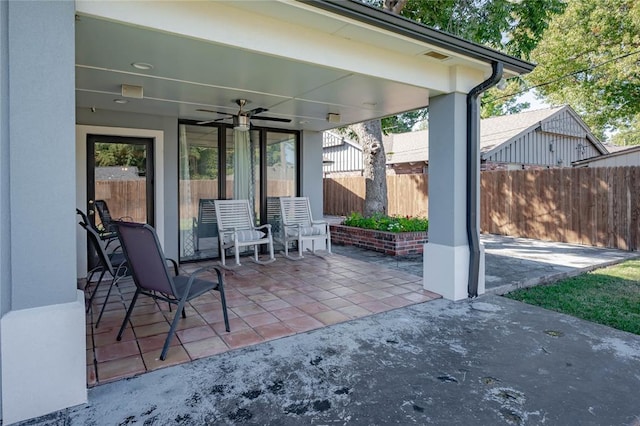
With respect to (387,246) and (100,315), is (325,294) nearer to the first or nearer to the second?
(100,315)

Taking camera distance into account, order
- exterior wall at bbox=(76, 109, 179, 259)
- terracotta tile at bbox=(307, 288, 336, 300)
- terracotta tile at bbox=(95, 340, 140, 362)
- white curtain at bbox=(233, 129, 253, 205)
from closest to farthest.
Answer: terracotta tile at bbox=(95, 340, 140, 362)
terracotta tile at bbox=(307, 288, 336, 300)
exterior wall at bbox=(76, 109, 179, 259)
white curtain at bbox=(233, 129, 253, 205)

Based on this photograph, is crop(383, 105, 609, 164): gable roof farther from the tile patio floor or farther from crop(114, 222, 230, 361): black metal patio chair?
crop(114, 222, 230, 361): black metal patio chair

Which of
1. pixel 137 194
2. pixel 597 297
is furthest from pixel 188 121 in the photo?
pixel 597 297

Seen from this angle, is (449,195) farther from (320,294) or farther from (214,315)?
(214,315)

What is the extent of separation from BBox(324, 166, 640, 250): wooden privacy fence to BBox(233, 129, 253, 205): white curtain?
670 cm

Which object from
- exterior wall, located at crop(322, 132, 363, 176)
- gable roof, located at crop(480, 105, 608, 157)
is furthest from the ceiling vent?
exterior wall, located at crop(322, 132, 363, 176)

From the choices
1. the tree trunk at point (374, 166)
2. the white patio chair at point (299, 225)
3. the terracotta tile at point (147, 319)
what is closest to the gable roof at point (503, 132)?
the tree trunk at point (374, 166)

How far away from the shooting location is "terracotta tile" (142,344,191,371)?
272 centimetres

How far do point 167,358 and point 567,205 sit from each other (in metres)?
8.96

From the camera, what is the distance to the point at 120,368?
2.67 meters

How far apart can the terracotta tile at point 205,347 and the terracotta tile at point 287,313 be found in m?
0.71

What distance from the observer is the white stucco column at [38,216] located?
204 centimetres

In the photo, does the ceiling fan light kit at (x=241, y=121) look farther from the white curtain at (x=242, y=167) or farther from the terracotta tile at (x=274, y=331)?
the terracotta tile at (x=274, y=331)

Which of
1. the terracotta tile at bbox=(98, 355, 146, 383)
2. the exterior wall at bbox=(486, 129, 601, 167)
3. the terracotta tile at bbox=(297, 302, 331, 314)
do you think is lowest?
the terracotta tile at bbox=(98, 355, 146, 383)
